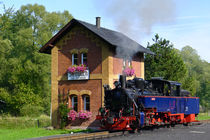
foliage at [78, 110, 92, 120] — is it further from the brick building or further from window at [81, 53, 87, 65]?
window at [81, 53, 87, 65]

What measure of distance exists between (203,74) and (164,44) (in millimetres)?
40265

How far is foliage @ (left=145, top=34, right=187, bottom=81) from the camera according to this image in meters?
26.8

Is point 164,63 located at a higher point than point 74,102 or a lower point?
higher

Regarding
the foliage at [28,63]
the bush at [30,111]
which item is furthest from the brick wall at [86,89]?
the foliage at [28,63]

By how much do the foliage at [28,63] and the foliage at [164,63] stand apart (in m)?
13.2

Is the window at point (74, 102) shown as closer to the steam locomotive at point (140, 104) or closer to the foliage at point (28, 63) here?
the steam locomotive at point (140, 104)

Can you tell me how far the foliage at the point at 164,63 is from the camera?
26812 millimetres

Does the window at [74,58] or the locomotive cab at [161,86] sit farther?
the window at [74,58]

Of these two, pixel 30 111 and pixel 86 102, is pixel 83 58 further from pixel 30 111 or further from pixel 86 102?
pixel 30 111

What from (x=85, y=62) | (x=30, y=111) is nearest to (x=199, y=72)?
(x=30, y=111)

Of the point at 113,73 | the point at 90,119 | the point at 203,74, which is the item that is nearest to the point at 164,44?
the point at 113,73

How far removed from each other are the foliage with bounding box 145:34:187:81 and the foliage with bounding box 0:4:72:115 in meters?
13.2

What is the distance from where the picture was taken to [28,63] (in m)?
33.7

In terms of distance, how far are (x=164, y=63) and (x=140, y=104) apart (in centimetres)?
1312
